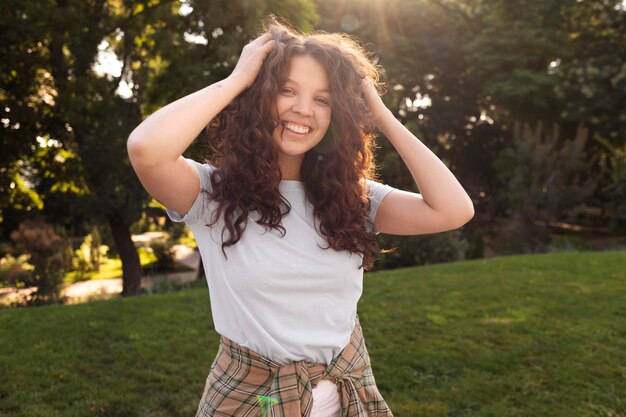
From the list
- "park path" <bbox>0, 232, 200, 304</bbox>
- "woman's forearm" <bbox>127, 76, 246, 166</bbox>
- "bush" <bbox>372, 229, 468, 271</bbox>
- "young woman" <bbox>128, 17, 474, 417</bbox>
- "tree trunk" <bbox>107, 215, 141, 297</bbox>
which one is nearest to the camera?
"woman's forearm" <bbox>127, 76, 246, 166</bbox>

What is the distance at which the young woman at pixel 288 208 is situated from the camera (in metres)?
1.50

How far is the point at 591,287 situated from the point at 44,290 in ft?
34.9

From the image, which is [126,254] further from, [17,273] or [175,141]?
[175,141]

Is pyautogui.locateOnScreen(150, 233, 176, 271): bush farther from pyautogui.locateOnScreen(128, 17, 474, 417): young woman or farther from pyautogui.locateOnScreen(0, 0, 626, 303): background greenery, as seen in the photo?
pyautogui.locateOnScreen(128, 17, 474, 417): young woman

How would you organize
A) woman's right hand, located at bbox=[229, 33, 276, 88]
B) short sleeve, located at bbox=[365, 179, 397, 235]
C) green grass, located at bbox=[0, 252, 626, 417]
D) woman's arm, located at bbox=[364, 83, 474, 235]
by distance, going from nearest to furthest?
woman's right hand, located at bbox=[229, 33, 276, 88] < woman's arm, located at bbox=[364, 83, 474, 235] < short sleeve, located at bbox=[365, 179, 397, 235] < green grass, located at bbox=[0, 252, 626, 417]

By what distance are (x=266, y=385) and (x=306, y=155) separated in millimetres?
782

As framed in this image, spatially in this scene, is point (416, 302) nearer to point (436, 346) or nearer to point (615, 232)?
point (436, 346)

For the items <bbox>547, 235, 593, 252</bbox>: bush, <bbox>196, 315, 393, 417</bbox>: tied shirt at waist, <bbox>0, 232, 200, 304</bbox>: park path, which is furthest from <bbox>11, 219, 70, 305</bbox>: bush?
<bbox>547, 235, 593, 252</bbox>: bush

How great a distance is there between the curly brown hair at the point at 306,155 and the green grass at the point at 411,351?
9.56 feet

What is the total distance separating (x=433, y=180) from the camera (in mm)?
1712

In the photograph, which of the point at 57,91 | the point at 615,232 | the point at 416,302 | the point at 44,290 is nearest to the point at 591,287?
the point at 416,302

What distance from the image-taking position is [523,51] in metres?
20.2

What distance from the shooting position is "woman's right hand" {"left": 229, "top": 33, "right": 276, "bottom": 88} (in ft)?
5.29

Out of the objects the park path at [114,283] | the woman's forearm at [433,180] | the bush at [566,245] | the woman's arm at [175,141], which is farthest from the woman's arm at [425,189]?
the bush at [566,245]
